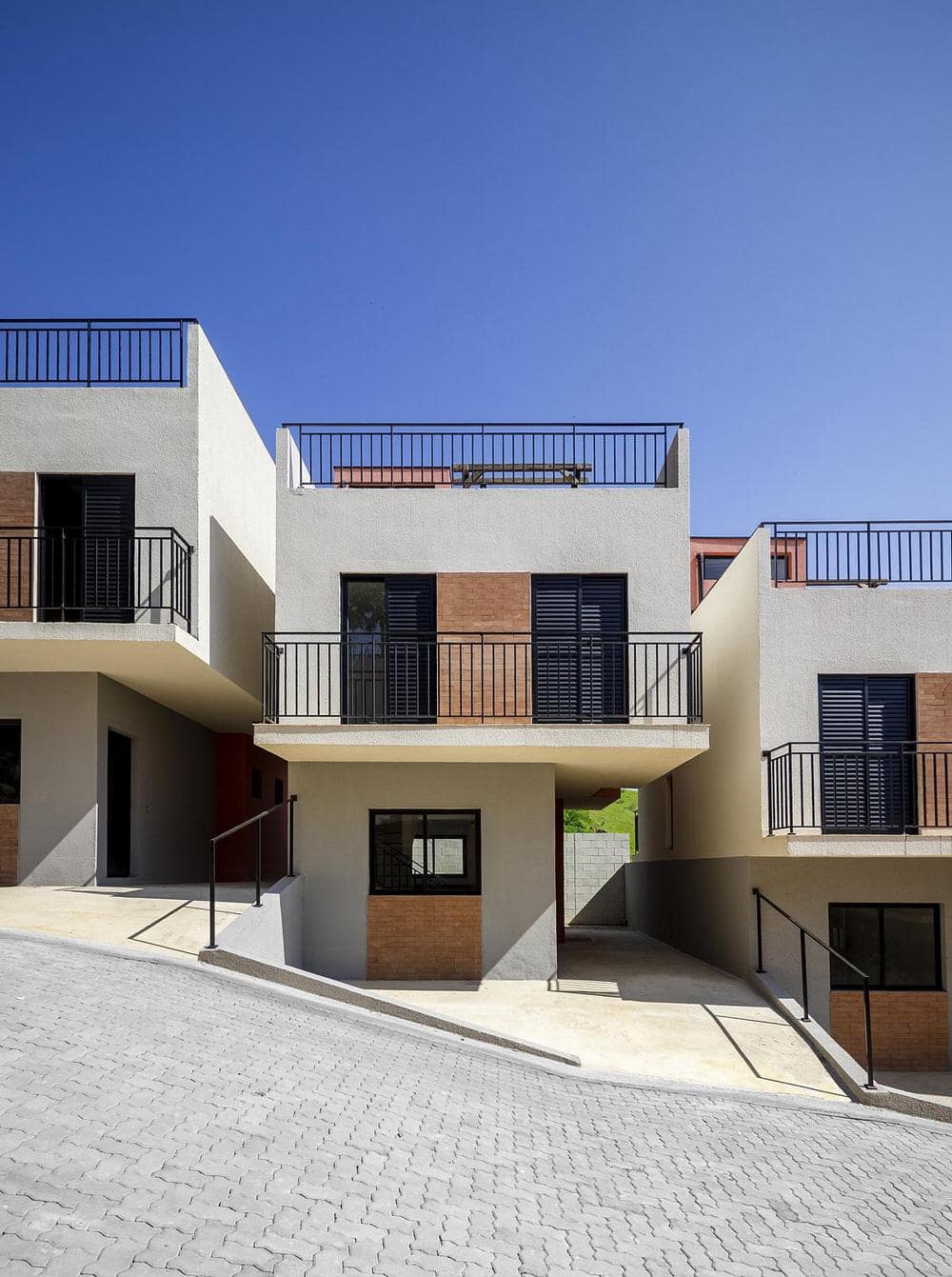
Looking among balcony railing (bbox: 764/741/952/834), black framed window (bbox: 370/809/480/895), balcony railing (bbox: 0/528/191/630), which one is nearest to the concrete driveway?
black framed window (bbox: 370/809/480/895)

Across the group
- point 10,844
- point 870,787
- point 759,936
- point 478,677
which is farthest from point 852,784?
point 10,844

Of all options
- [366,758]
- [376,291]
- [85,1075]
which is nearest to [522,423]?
[376,291]

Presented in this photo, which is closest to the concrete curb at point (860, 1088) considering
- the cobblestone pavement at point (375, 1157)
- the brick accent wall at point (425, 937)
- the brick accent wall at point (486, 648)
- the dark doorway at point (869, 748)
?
the cobblestone pavement at point (375, 1157)

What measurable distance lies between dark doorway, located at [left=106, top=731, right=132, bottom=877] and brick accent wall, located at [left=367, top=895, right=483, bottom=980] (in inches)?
163

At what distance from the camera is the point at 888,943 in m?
14.2

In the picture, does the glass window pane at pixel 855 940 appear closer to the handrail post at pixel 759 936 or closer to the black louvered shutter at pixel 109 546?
the handrail post at pixel 759 936

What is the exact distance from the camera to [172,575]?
1326 centimetres

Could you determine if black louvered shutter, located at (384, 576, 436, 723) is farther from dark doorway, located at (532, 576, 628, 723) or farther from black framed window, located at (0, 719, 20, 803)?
black framed window, located at (0, 719, 20, 803)

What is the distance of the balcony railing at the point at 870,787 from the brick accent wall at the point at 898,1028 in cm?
234

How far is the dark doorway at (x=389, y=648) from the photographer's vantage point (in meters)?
14.1

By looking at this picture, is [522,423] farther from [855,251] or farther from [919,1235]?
[919,1235]

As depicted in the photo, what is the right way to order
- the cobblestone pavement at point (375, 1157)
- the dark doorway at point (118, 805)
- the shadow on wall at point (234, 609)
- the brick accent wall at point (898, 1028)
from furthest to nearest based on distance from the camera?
the dark doorway at point (118, 805)
the shadow on wall at point (234, 609)
the brick accent wall at point (898, 1028)
the cobblestone pavement at point (375, 1157)

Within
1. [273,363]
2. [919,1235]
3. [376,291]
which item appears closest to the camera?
[919,1235]

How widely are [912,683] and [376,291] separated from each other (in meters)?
9.23
